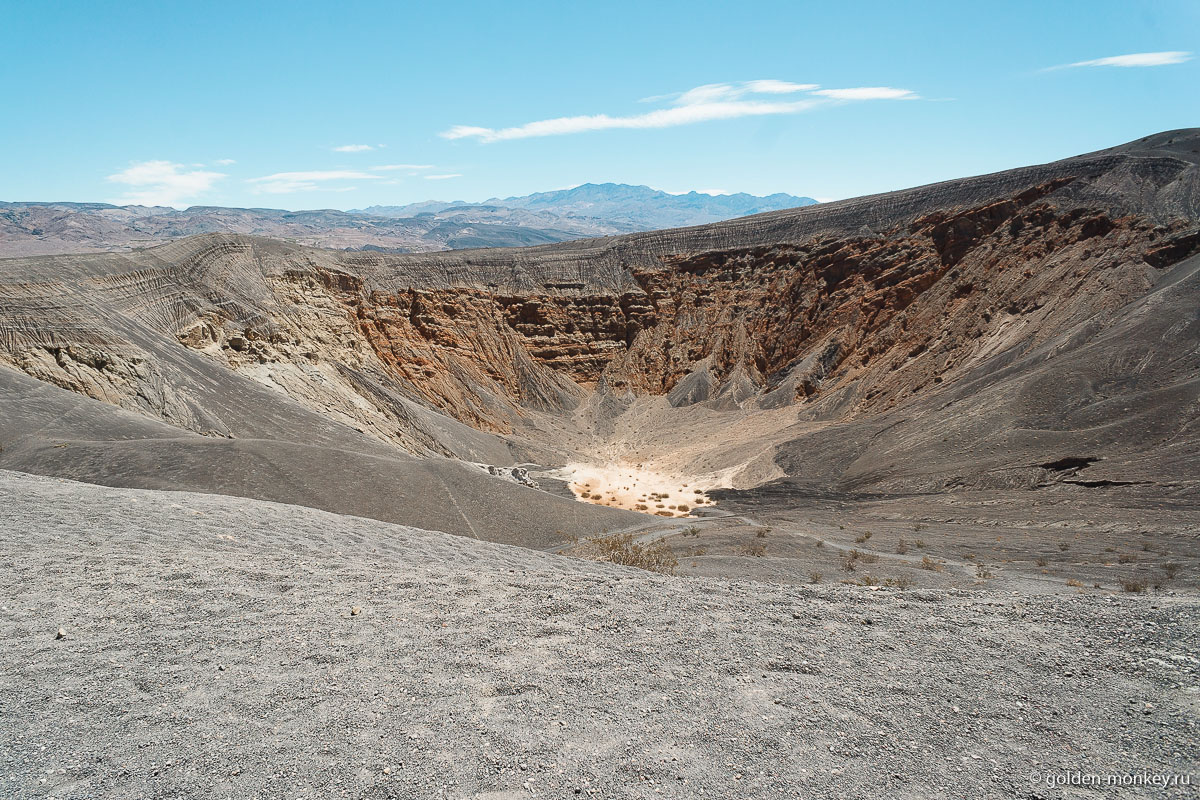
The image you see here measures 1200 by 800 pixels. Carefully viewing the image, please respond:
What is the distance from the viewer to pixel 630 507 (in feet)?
78.3

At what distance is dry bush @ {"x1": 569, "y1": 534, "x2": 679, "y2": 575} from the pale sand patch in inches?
262

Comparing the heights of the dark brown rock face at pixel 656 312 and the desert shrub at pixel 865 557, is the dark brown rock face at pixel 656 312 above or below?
above

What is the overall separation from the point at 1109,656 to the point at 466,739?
5588mm

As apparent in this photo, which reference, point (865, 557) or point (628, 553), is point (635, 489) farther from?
point (628, 553)

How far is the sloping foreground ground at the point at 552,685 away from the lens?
Answer: 447cm

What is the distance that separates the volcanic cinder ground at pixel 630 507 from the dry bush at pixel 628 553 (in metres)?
0.41

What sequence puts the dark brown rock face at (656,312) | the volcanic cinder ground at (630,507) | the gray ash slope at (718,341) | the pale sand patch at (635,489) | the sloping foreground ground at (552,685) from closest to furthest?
the sloping foreground ground at (552,685) < the volcanic cinder ground at (630,507) < the gray ash slope at (718,341) < the dark brown rock face at (656,312) < the pale sand patch at (635,489)

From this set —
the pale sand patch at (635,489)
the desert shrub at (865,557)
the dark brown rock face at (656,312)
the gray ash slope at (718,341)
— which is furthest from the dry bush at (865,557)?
the dark brown rock face at (656,312)

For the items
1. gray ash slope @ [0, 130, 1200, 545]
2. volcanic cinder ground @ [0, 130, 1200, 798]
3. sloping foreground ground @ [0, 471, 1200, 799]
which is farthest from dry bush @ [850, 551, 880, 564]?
gray ash slope @ [0, 130, 1200, 545]

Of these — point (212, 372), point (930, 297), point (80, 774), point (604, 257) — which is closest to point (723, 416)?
point (930, 297)

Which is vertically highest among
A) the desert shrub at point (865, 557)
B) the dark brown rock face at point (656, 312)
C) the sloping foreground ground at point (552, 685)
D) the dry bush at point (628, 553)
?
the dark brown rock face at point (656, 312)

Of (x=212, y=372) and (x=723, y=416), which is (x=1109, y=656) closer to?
(x=212, y=372)

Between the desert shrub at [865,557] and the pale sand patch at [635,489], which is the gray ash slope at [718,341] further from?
the desert shrub at [865,557]

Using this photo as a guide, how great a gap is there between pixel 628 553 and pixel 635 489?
540 inches
